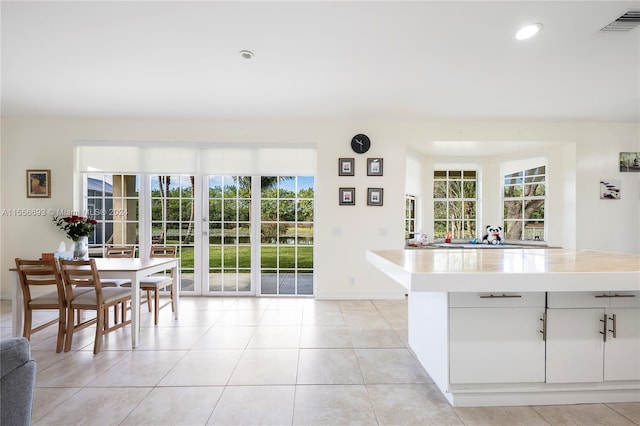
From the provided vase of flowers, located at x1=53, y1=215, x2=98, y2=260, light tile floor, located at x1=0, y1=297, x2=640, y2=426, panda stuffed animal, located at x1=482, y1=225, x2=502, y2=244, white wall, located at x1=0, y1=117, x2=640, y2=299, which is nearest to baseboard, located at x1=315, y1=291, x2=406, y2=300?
white wall, located at x1=0, y1=117, x2=640, y2=299

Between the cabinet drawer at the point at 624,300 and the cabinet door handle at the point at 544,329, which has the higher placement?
the cabinet drawer at the point at 624,300

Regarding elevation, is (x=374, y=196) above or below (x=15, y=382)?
above

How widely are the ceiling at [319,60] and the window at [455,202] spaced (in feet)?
5.15

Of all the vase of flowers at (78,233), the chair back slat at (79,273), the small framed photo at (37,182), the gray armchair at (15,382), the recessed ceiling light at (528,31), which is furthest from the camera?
the small framed photo at (37,182)

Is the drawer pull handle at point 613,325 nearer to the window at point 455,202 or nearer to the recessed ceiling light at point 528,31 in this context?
the recessed ceiling light at point 528,31

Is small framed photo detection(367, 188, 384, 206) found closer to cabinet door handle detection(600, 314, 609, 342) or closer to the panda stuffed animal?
the panda stuffed animal

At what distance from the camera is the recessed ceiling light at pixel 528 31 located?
2.36m

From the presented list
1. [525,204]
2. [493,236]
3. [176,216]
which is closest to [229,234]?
[176,216]

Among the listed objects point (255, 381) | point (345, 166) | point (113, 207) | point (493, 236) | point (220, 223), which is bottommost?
point (255, 381)

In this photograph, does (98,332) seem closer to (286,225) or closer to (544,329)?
(286,225)

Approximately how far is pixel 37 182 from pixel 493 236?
290 inches

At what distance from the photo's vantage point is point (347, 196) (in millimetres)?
4383

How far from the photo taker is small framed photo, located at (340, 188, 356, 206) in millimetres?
4379

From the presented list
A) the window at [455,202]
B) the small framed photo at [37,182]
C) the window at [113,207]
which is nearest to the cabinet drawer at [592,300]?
the window at [455,202]
